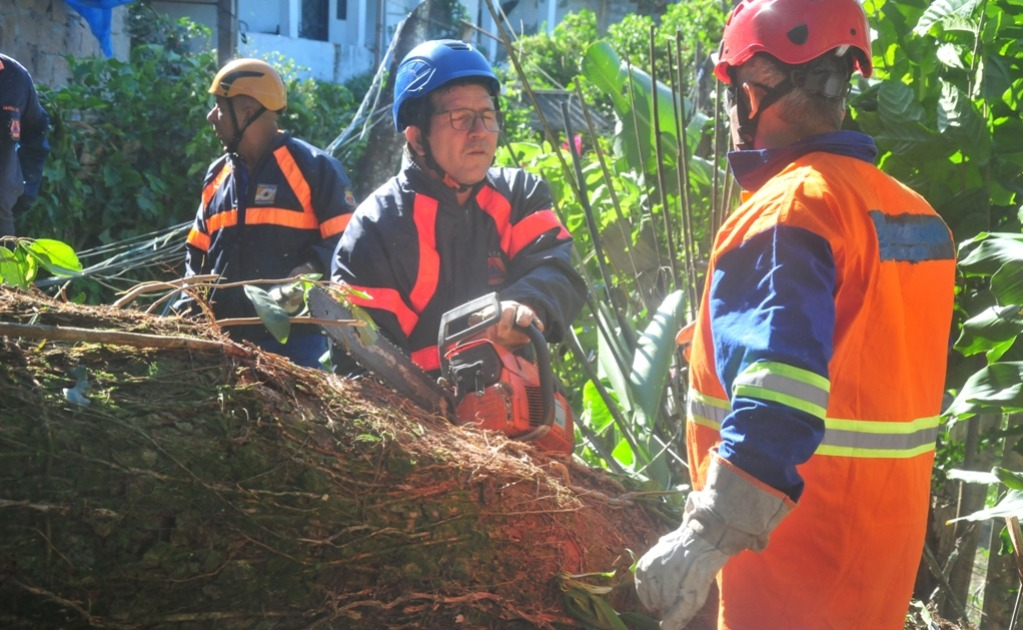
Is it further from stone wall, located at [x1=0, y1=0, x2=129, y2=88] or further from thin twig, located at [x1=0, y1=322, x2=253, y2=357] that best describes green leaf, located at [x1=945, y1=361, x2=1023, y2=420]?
stone wall, located at [x1=0, y1=0, x2=129, y2=88]

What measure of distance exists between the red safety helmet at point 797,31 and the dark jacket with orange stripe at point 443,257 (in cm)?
116

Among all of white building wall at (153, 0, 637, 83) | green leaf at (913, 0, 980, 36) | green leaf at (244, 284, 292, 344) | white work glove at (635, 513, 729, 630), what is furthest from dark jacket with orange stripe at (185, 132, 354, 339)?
white building wall at (153, 0, 637, 83)

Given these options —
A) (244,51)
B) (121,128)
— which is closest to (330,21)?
(244,51)

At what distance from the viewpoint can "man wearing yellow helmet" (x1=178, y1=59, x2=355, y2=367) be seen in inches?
160

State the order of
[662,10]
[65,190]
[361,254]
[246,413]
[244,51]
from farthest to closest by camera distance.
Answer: [662,10], [244,51], [65,190], [361,254], [246,413]

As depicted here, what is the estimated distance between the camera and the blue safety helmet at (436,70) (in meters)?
3.20

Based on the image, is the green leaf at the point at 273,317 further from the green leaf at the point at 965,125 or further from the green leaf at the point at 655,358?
the green leaf at the point at 965,125

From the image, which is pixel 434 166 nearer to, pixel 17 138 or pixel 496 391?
pixel 496 391

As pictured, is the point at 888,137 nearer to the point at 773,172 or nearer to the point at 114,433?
the point at 773,172

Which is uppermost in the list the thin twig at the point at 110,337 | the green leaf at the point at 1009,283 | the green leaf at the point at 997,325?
the green leaf at the point at 1009,283

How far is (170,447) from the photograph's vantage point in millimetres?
1959

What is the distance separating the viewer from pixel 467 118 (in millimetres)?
3242

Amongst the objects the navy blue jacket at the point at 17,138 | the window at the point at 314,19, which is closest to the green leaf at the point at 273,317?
the navy blue jacket at the point at 17,138

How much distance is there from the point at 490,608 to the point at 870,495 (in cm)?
84
